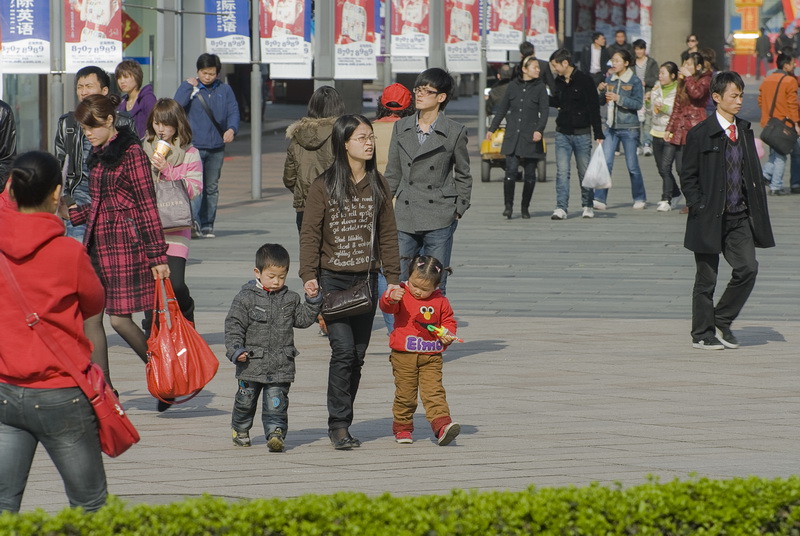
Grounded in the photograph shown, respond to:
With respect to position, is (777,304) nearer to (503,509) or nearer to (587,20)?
(503,509)

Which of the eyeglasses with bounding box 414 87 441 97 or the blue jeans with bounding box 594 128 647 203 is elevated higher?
the eyeglasses with bounding box 414 87 441 97

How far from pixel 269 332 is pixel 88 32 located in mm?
9307

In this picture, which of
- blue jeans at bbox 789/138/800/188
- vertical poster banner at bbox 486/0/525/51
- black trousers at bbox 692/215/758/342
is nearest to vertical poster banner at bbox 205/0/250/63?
blue jeans at bbox 789/138/800/188

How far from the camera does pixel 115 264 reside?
26.1 ft

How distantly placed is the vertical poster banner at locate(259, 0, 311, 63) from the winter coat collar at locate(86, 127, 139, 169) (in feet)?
39.5

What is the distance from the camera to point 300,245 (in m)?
7.17

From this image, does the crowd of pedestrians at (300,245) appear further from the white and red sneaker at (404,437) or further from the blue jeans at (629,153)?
the blue jeans at (629,153)

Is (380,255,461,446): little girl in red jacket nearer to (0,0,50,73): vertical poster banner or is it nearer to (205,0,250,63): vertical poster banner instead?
(0,0,50,73): vertical poster banner

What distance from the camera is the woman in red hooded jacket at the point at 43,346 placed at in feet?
15.7

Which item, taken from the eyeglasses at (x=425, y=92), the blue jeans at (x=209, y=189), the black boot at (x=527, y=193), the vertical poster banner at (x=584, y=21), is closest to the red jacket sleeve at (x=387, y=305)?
the eyeglasses at (x=425, y=92)

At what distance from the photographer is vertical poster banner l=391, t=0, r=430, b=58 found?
966 inches

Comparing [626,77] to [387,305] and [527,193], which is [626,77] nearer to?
[527,193]

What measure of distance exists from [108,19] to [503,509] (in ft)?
38.7

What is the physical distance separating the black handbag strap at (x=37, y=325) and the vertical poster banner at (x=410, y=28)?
20.1 meters
